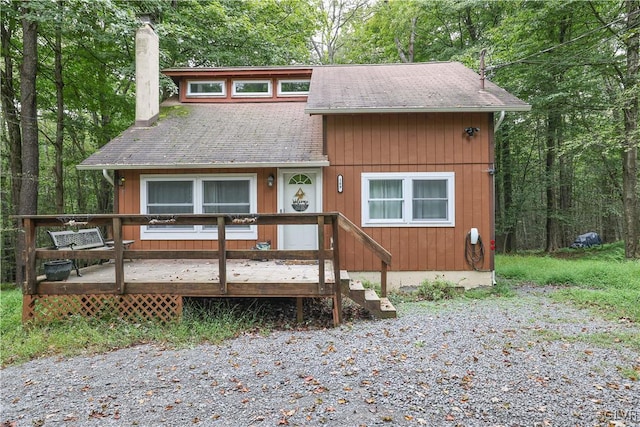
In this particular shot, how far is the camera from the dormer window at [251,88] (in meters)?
9.88

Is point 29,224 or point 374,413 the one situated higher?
point 29,224

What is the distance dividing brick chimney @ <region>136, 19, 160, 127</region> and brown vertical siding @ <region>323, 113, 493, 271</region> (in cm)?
468

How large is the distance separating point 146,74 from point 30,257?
17.7ft

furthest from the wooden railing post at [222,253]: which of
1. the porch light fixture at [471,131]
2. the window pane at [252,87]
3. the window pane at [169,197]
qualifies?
the window pane at [252,87]

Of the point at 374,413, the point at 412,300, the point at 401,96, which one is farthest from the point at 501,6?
the point at 374,413

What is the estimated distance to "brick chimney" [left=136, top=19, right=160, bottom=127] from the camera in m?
8.39

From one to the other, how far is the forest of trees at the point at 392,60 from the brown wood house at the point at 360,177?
141 centimetres

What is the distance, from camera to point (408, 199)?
6977mm

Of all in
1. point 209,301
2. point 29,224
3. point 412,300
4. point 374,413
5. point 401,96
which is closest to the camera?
point 374,413

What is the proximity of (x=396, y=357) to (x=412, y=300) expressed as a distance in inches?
113

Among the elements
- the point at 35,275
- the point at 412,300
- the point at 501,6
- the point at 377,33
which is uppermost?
the point at 377,33

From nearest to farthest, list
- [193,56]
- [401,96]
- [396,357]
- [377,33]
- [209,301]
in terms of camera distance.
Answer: [396,357]
[209,301]
[401,96]
[193,56]
[377,33]

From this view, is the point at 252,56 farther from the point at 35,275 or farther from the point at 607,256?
the point at 607,256

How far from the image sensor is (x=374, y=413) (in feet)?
8.56
